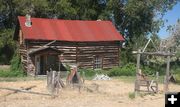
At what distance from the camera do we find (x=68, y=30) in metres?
36.8

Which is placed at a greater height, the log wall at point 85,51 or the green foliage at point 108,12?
the green foliage at point 108,12

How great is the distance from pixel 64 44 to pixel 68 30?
212 centimetres

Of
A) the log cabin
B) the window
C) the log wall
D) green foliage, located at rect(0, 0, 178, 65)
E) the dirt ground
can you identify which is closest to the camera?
the dirt ground

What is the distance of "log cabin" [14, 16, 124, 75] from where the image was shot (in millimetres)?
33719

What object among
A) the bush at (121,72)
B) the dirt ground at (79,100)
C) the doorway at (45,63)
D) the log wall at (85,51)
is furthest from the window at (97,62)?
the dirt ground at (79,100)

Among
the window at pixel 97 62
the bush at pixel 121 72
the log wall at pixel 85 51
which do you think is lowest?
the bush at pixel 121 72

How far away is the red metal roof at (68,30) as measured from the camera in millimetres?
34500

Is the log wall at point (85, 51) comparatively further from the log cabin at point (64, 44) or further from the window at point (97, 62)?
the window at point (97, 62)

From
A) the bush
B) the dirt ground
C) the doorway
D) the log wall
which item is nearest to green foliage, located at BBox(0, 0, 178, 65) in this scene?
the log wall

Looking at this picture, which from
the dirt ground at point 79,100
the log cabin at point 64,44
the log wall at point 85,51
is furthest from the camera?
the log wall at point 85,51

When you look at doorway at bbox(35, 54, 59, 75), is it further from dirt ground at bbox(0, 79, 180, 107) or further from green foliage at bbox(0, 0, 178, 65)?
dirt ground at bbox(0, 79, 180, 107)

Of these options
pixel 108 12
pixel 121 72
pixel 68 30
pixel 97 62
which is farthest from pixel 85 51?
pixel 108 12

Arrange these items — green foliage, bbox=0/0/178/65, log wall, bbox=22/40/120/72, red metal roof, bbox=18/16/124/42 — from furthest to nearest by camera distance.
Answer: green foliage, bbox=0/0/178/65, log wall, bbox=22/40/120/72, red metal roof, bbox=18/16/124/42

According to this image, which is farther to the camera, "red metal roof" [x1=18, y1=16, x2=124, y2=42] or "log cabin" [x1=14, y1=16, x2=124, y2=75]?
"red metal roof" [x1=18, y1=16, x2=124, y2=42]
